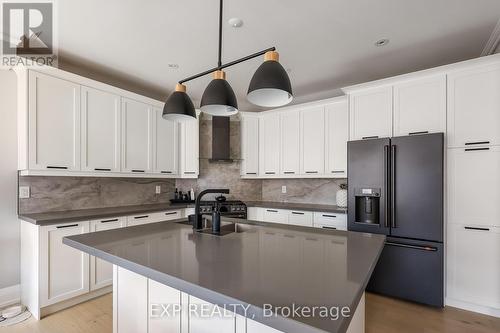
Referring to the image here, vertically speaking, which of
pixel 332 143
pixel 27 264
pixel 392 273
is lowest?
pixel 392 273

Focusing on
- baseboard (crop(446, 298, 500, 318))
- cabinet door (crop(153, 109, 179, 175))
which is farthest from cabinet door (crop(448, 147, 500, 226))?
cabinet door (crop(153, 109, 179, 175))

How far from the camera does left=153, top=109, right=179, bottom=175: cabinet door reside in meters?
3.67

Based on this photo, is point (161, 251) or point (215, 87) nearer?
point (161, 251)

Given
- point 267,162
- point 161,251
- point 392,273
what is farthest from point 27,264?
point 392,273

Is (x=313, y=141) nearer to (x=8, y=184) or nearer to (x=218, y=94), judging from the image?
(x=218, y=94)

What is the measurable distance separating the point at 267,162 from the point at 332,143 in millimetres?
1092

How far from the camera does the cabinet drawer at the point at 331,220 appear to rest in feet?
10.5

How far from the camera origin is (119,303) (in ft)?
5.21

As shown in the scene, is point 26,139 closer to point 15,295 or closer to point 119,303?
point 15,295

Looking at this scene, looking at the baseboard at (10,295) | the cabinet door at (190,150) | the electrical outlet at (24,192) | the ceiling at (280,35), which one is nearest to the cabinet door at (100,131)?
the ceiling at (280,35)

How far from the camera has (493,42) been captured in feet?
8.07

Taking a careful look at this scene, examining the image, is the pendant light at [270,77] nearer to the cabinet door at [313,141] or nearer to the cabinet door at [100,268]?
the cabinet door at [100,268]

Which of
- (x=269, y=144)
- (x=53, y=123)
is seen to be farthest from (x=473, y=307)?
(x=53, y=123)

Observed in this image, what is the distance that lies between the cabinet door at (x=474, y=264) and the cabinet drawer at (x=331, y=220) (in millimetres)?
1054
